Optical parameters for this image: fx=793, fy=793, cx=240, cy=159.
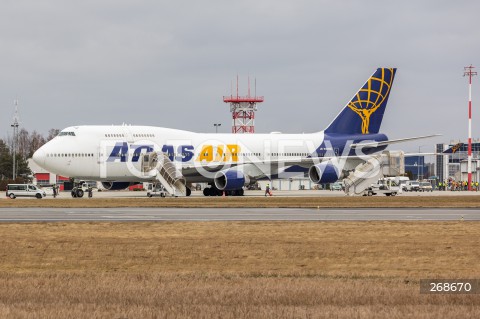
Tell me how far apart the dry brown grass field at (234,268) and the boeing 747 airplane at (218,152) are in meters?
29.1

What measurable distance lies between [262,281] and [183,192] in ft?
146

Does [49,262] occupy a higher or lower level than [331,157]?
lower

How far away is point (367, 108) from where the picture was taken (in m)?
67.9

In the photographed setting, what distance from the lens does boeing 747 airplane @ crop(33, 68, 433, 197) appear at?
2267 inches

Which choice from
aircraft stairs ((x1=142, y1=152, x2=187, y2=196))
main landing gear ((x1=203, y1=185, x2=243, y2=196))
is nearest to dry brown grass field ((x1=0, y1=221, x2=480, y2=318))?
aircraft stairs ((x1=142, y1=152, x2=187, y2=196))

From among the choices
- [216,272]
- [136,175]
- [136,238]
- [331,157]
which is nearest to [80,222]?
[136,238]

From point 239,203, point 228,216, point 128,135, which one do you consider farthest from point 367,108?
point 228,216

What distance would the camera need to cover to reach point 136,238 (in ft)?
78.6

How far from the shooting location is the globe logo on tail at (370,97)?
67.6 metres

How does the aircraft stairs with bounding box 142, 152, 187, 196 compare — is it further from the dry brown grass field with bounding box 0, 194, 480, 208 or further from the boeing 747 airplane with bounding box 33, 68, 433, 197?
the dry brown grass field with bounding box 0, 194, 480, 208

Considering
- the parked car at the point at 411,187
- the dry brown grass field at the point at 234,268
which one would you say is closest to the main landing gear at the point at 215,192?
the dry brown grass field at the point at 234,268

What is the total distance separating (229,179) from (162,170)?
496 cm

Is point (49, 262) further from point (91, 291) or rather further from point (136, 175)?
point (136, 175)

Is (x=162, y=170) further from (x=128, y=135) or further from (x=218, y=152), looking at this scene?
(x=218, y=152)
